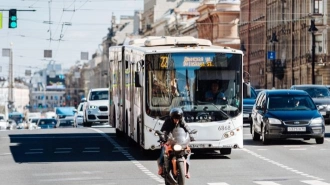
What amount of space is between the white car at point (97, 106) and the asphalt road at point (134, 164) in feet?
46.5

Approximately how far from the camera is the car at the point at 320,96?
157 ft

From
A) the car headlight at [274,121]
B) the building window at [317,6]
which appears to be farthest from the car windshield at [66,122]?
the car headlight at [274,121]

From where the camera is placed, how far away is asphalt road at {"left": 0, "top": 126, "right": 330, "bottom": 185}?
22281mm

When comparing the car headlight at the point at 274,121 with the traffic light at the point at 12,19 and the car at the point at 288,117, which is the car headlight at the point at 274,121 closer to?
the car at the point at 288,117

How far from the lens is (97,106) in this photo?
52.2 metres

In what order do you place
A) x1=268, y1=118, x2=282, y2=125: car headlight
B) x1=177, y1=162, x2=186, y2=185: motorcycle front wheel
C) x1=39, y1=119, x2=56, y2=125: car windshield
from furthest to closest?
x1=39, y1=119, x2=56, y2=125: car windshield → x1=268, y1=118, x2=282, y2=125: car headlight → x1=177, y1=162, x2=186, y2=185: motorcycle front wheel

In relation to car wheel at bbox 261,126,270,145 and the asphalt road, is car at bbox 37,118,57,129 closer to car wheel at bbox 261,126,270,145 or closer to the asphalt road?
the asphalt road

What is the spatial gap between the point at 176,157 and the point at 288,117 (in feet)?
47.1

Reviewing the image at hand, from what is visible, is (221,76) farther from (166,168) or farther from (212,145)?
(166,168)

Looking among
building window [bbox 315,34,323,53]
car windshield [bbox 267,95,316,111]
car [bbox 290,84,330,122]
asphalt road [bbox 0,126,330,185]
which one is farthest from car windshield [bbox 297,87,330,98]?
building window [bbox 315,34,323,53]

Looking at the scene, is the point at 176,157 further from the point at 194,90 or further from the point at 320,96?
the point at 320,96

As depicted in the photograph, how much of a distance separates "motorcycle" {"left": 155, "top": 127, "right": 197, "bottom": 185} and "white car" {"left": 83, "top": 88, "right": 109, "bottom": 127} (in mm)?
32858

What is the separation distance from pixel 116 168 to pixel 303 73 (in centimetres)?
6581

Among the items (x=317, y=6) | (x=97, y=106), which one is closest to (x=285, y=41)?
(x=317, y=6)
